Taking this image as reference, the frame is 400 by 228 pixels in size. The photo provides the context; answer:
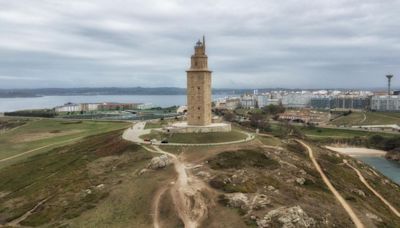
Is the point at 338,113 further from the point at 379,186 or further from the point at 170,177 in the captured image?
the point at 170,177

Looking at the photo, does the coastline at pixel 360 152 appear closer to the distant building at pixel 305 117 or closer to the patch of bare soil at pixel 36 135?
the distant building at pixel 305 117

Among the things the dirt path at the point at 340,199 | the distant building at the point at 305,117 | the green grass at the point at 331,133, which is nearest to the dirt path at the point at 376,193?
the dirt path at the point at 340,199

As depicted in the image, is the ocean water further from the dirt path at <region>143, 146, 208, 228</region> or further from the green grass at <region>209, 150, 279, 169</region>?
the dirt path at <region>143, 146, 208, 228</region>

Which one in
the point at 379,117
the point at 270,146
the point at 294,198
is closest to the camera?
the point at 294,198

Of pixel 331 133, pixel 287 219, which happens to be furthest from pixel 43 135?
pixel 331 133

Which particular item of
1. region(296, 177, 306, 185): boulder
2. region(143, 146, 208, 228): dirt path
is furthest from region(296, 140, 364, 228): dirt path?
region(143, 146, 208, 228): dirt path

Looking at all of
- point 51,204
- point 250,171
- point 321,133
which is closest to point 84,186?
point 51,204
